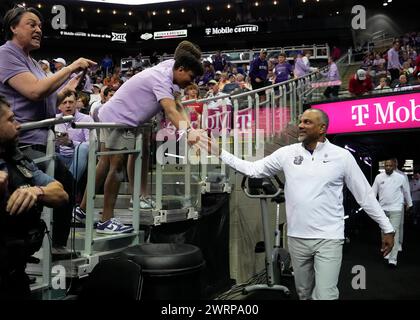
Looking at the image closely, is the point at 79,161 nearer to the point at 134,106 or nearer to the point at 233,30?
the point at 134,106

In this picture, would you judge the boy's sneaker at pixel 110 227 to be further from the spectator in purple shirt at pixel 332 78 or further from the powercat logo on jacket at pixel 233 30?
the powercat logo on jacket at pixel 233 30

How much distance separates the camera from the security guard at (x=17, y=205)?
78.1 inches

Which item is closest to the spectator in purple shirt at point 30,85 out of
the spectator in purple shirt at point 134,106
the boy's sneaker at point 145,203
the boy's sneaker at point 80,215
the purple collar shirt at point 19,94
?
the purple collar shirt at point 19,94

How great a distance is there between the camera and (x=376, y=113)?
1012cm

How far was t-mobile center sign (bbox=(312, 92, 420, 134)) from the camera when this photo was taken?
9438 millimetres

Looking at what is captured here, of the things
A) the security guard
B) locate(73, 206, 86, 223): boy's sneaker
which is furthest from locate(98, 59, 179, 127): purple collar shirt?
the security guard

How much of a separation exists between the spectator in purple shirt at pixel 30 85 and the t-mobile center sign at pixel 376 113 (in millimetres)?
8042

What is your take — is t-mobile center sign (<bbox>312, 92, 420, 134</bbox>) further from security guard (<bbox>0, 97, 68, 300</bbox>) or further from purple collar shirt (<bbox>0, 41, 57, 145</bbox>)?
security guard (<bbox>0, 97, 68, 300</bbox>)

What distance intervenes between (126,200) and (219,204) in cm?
176

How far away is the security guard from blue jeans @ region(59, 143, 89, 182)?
1124 millimetres
